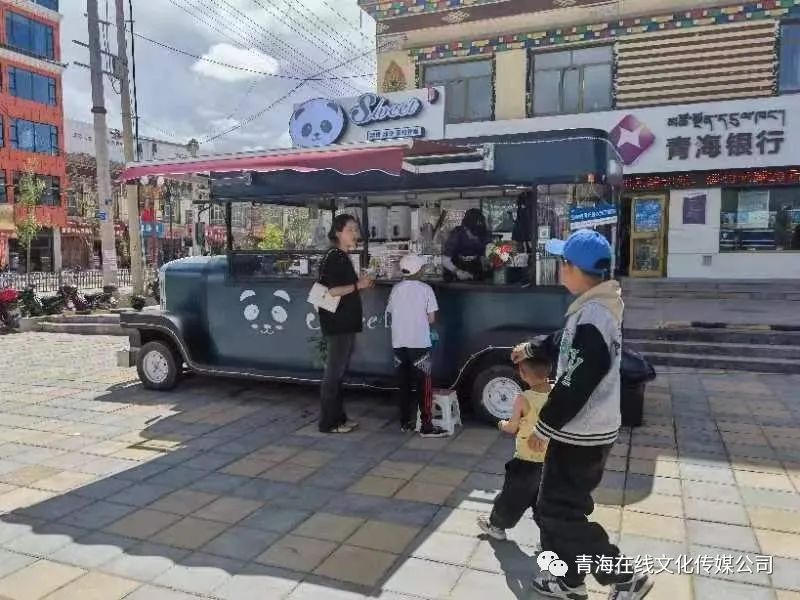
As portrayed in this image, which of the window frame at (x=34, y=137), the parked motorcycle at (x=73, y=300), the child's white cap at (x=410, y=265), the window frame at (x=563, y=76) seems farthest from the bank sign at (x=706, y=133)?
the window frame at (x=34, y=137)

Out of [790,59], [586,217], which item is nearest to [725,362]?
[586,217]

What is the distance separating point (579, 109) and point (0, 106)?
3279 centimetres

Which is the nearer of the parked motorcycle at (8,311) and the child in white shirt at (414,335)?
the child in white shirt at (414,335)

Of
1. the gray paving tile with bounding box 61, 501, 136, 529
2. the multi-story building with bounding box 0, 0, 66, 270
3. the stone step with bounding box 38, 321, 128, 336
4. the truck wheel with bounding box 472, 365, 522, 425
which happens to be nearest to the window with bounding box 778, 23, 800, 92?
the truck wheel with bounding box 472, 365, 522, 425

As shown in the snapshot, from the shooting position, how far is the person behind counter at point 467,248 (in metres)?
5.98

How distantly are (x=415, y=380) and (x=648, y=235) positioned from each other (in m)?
11.6

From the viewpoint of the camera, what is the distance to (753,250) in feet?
47.7

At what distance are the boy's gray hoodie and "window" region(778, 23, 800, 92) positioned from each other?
1458 centimetres

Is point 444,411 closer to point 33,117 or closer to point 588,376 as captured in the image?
point 588,376

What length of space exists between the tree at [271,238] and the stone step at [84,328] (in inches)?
272

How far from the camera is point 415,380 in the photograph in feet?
18.4

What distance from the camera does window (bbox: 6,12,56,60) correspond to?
35312mm

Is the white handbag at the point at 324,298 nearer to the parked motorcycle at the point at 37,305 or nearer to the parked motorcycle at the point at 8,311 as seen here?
the parked motorcycle at the point at 8,311

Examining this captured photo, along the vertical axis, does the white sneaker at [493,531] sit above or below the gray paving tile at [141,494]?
above
